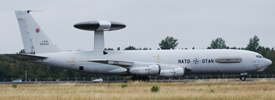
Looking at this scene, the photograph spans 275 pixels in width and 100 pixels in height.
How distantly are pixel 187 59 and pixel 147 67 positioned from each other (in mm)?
4695

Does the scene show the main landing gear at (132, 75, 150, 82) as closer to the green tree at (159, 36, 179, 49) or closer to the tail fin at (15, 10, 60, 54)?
the tail fin at (15, 10, 60, 54)

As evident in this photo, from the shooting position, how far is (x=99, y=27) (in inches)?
1601

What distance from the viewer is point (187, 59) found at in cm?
4169

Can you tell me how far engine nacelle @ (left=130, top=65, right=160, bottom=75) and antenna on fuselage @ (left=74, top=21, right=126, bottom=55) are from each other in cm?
431

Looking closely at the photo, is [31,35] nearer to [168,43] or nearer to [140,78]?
[140,78]

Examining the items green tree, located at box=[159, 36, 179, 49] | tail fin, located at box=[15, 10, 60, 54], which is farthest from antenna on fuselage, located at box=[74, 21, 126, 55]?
green tree, located at box=[159, 36, 179, 49]

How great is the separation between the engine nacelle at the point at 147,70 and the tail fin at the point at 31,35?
10.1m

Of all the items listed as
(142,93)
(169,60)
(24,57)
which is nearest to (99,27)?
(169,60)

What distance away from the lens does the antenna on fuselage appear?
1577 inches

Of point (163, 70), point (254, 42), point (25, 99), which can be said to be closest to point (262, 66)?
point (163, 70)

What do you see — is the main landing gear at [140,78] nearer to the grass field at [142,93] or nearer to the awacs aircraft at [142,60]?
the awacs aircraft at [142,60]

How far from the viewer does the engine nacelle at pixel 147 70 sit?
39.9 meters

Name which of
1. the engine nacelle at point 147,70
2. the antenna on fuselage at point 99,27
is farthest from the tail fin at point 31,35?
the engine nacelle at point 147,70

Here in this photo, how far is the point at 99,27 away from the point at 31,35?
8.68 meters
